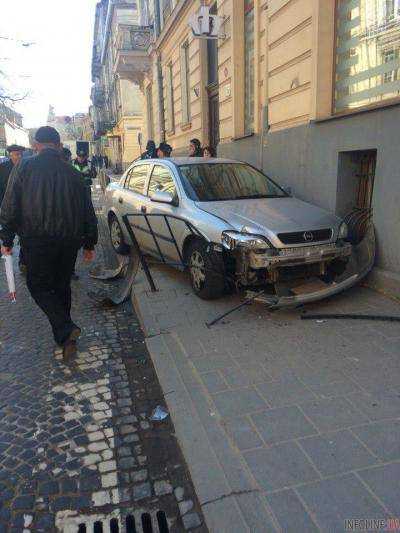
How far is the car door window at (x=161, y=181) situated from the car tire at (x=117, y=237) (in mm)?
1419

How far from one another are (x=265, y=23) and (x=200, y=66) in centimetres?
500

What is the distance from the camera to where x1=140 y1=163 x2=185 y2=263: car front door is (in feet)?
18.3

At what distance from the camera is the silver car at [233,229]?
14.6ft

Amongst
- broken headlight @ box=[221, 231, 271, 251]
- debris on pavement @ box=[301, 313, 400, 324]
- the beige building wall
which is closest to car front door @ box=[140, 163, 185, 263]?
broken headlight @ box=[221, 231, 271, 251]

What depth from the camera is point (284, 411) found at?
2865mm

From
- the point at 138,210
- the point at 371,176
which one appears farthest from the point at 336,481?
the point at 138,210

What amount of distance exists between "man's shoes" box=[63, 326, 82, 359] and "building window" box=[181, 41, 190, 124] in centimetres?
1231

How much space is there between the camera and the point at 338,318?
173 inches

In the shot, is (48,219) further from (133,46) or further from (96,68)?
(96,68)

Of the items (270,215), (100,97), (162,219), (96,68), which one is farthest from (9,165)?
(96,68)

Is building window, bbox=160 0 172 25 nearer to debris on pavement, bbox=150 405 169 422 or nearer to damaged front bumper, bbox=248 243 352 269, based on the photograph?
damaged front bumper, bbox=248 243 352 269

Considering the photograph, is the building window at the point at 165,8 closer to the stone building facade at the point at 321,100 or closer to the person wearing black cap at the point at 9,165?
the stone building facade at the point at 321,100

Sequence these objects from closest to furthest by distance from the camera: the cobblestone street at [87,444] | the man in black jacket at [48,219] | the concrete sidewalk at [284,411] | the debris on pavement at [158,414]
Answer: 1. the concrete sidewalk at [284,411]
2. the cobblestone street at [87,444]
3. the debris on pavement at [158,414]
4. the man in black jacket at [48,219]

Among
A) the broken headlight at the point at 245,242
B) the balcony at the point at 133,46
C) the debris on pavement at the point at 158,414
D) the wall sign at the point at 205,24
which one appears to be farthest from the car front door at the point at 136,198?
the balcony at the point at 133,46
